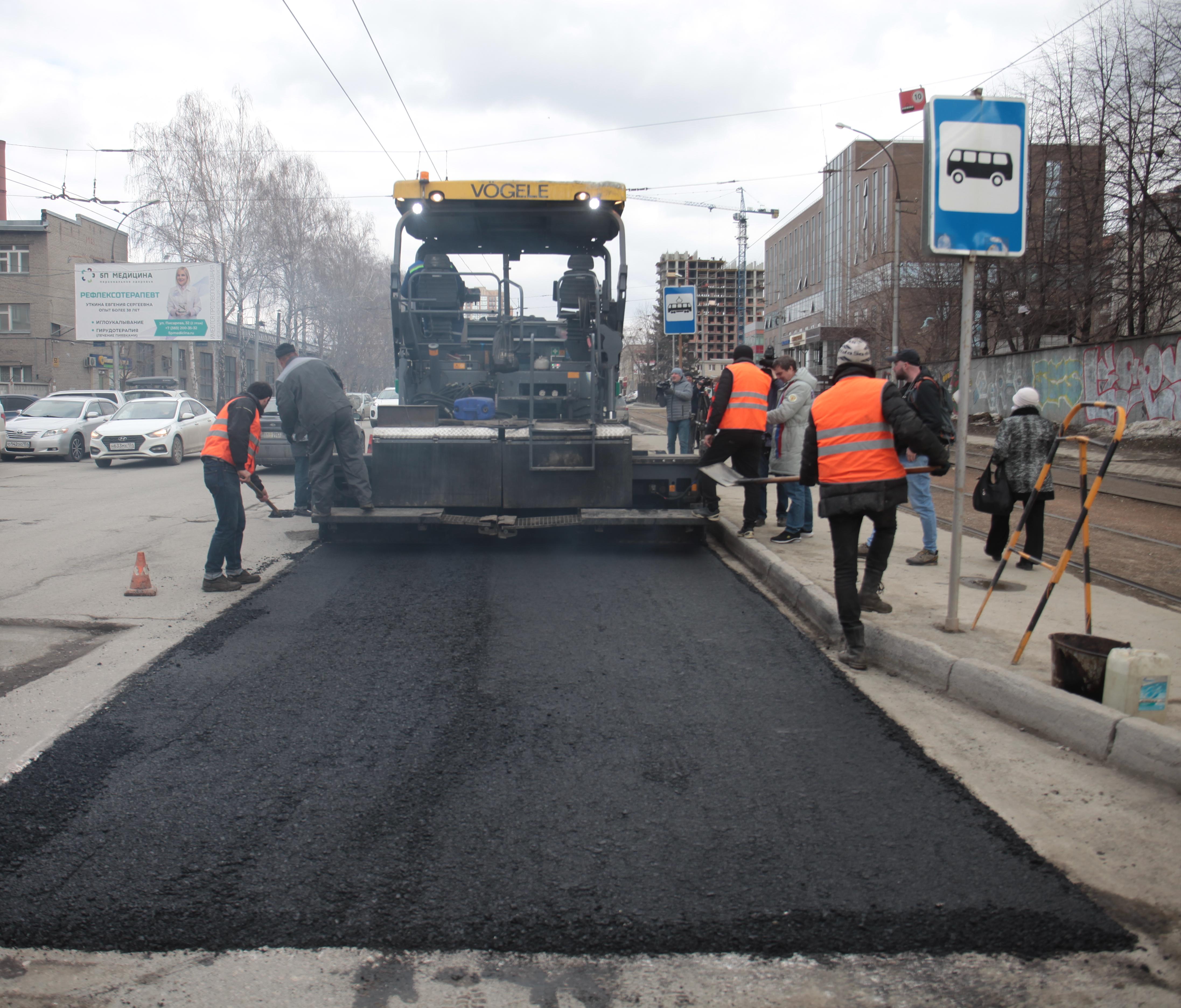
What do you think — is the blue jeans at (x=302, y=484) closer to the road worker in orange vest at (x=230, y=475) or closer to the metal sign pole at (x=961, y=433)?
the road worker in orange vest at (x=230, y=475)

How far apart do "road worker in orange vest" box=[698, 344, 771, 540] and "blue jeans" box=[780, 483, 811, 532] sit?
0.37m

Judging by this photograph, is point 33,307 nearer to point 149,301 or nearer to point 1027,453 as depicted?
point 149,301

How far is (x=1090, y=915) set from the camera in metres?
2.72

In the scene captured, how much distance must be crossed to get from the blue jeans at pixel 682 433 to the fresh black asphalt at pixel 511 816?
36.1 feet

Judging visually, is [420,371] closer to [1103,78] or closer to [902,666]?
[902,666]

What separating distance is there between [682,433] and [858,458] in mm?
11622

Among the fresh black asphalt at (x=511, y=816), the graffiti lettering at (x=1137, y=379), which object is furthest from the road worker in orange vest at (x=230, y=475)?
the graffiti lettering at (x=1137, y=379)

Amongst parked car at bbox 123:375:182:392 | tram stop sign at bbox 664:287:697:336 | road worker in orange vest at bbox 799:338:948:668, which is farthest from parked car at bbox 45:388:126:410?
road worker in orange vest at bbox 799:338:948:668

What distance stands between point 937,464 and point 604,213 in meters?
4.75

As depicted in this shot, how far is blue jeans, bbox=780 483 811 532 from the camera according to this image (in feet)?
28.9

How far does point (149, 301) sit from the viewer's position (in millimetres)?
37531

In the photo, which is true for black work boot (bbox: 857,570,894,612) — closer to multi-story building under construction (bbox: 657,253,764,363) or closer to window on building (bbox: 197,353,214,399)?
window on building (bbox: 197,353,214,399)

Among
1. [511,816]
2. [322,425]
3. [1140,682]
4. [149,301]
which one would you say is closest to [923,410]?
[1140,682]

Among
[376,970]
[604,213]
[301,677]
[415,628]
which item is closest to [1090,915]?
[376,970]
